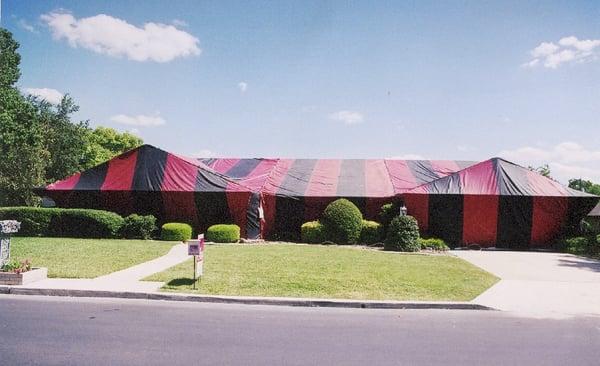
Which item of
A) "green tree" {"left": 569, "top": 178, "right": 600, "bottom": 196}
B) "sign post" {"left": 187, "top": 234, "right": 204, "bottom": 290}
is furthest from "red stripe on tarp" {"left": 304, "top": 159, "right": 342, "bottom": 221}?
"green tree" {"left": 569, "top": 178, "right": 600, "bottom": 196}

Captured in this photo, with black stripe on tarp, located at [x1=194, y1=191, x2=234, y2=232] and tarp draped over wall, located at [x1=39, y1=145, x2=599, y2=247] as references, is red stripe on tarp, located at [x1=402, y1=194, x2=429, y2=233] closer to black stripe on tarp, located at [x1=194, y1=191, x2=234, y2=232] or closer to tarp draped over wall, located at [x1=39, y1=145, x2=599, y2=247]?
tarp draped over wall, located at [x1=39, y1=145, x2=599, y2=247]

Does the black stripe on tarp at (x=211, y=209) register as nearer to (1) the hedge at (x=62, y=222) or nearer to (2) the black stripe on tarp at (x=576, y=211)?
(1) the hedge at (x=62, y=222)

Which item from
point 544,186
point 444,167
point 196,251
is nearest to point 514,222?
point 544,186

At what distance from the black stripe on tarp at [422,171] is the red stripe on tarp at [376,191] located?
1589mm

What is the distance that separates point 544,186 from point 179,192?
16762mm

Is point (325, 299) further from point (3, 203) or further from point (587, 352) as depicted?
point (3, 203)

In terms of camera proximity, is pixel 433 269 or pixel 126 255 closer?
pixel 433 269

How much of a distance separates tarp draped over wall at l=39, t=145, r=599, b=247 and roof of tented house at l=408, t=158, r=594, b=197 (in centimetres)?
4

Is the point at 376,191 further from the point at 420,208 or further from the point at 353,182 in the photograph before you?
the point at 420,208

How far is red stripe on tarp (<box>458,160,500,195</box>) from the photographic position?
18.9m

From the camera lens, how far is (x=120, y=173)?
20250 mm

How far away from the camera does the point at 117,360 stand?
5.06m

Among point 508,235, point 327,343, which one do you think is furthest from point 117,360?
point 508,235

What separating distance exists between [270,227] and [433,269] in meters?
10.7
